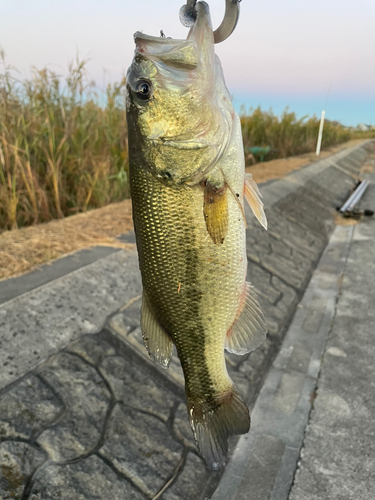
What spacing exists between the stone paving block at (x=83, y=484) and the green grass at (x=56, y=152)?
2.82 m

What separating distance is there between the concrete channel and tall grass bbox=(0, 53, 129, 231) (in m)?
1.37

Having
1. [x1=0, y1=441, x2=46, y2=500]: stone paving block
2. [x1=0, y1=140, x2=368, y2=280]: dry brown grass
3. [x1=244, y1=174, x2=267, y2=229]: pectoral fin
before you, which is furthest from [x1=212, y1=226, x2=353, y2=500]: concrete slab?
[x1=0, y1=140, x2=368, y2=280]: dry brown grass

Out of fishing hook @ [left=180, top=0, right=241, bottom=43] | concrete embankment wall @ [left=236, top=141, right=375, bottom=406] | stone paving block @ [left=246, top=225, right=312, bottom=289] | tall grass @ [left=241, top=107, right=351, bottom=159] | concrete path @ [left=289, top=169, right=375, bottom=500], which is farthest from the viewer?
tall grass @ [left=241, top=107, right=351, bottom=159]

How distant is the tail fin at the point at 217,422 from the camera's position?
4.54 feet

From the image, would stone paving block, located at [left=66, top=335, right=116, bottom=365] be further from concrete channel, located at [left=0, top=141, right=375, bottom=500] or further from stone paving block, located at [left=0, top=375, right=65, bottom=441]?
stone paving block, located at [left=0, top=375, right=65, bottom=441]

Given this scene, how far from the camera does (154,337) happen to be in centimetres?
140

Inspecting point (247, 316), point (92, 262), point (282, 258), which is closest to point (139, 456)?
point (247, 316)

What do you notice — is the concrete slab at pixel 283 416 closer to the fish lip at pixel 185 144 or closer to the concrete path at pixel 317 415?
the concrete path at pixel 317 415

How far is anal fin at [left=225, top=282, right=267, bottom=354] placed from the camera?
1.46 meters

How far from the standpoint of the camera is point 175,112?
130 centimetres

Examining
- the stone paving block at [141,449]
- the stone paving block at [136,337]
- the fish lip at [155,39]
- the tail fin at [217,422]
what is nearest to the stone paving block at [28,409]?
the stone paving block at [141,449]

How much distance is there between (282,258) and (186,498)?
3278 millimetres

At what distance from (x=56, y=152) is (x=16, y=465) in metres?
3.67

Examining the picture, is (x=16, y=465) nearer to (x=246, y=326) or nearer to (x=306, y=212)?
(x=246, y=326)
